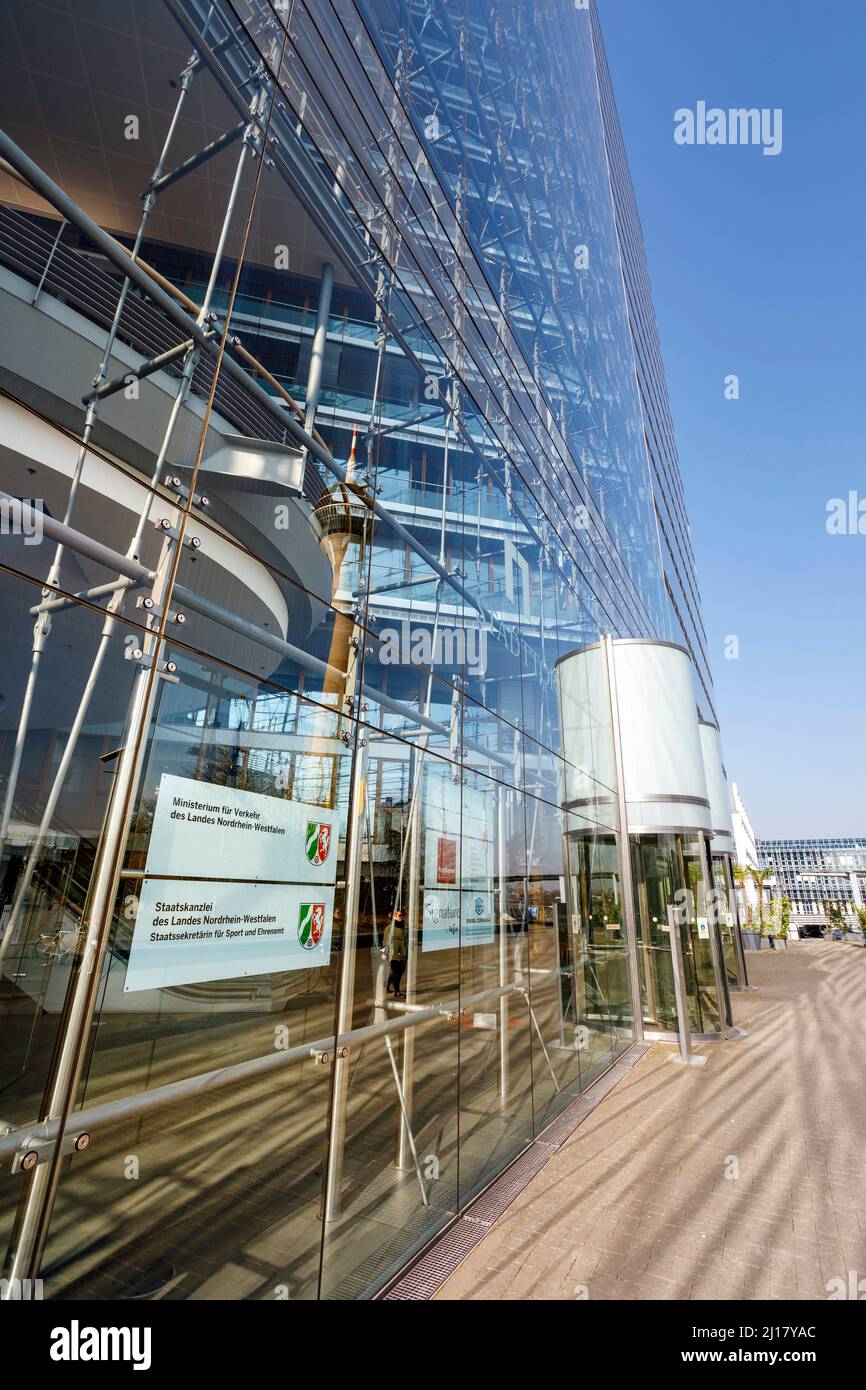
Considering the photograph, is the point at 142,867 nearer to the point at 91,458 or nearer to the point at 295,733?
the point at 295,733

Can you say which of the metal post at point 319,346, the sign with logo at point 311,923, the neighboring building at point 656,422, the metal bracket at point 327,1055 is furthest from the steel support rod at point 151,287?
the neighboring building at point 656,422

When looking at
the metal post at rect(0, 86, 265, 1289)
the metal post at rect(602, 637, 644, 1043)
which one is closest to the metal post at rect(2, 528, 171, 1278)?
the metal post at rect(0, 86, 265, 1289)

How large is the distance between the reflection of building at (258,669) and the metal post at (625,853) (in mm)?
2737

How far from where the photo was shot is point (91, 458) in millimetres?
2186

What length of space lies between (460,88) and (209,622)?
7.82 m

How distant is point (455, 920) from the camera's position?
4.64m

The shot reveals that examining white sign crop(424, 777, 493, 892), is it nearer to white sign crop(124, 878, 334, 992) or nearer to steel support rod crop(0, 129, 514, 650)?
white sign crop(124, 878, 334, 992)

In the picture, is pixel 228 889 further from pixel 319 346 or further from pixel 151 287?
pixel 319 346

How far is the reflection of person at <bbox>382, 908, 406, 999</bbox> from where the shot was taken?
3748mm

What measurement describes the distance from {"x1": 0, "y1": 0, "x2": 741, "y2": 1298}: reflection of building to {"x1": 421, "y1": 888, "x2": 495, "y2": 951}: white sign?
→ 0.12 feet

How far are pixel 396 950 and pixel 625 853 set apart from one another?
6457 millimetres

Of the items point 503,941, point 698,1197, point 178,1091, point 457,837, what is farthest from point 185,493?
point 698,1197

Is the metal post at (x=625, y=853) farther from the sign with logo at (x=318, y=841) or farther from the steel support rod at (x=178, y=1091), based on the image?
the sign with logo at (x=318, y=841)
